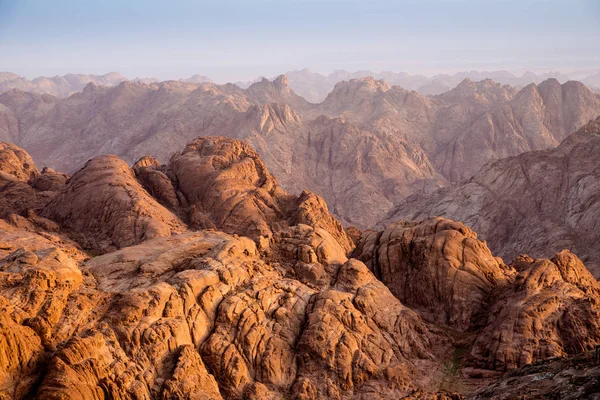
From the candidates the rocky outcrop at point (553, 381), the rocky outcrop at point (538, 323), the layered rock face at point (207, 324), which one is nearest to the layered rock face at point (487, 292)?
the rocky outcrop at point (538, 323)

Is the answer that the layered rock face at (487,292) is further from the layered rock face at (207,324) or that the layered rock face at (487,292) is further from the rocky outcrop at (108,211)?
the rocky outcrop at (108,211)

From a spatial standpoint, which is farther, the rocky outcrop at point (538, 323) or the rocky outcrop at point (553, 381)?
the rocky outcrop at point (538, 323)

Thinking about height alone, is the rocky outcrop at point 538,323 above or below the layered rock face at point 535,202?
above

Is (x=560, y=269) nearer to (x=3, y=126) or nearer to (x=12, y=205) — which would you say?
(x=12, y=205)

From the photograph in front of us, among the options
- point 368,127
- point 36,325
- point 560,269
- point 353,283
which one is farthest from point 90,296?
point 368,127

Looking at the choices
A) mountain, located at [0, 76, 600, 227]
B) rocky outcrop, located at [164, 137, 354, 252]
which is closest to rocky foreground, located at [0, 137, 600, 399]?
rocky outcrop, located at [164, 137, 354, 252]

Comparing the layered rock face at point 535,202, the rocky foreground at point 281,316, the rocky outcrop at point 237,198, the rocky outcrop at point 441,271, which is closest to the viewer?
the rocky foreground at point 281,316

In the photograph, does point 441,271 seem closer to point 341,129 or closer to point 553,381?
Answer: point 553,381
